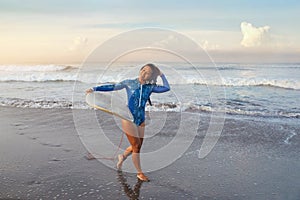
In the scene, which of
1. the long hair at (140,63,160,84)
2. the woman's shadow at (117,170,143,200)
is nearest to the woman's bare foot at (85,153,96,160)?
the woman's shadow at (117,170,143,200)

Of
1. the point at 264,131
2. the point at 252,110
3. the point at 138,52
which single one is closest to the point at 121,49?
the point at 138,52

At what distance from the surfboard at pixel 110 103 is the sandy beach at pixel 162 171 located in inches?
40.6

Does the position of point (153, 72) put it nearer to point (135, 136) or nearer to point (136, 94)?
point (136, 94)

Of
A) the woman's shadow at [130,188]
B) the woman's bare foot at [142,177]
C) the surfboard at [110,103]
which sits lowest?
the woman's shadow at [130,188]

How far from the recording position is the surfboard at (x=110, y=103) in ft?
15.6

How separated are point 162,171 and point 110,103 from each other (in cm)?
145

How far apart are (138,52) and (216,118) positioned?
5.89m

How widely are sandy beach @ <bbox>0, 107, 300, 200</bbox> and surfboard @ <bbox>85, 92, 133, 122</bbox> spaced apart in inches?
40.6

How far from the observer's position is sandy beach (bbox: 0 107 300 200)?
4449mm

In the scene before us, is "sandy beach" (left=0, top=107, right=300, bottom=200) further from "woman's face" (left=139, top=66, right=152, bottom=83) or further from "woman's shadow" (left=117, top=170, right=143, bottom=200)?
"woman's face" (left=139, top=66, right=152, bottom=83)

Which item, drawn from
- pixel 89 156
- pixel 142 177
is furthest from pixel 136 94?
pixel 89 156

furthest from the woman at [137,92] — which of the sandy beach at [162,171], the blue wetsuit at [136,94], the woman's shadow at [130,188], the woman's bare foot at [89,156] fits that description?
the woman's bare foot at [89,156]

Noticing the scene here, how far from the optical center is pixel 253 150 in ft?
22.1

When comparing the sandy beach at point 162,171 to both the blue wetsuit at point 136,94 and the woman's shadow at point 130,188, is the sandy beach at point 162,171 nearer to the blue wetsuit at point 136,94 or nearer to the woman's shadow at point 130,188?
the woman's shadow at point 130,188
